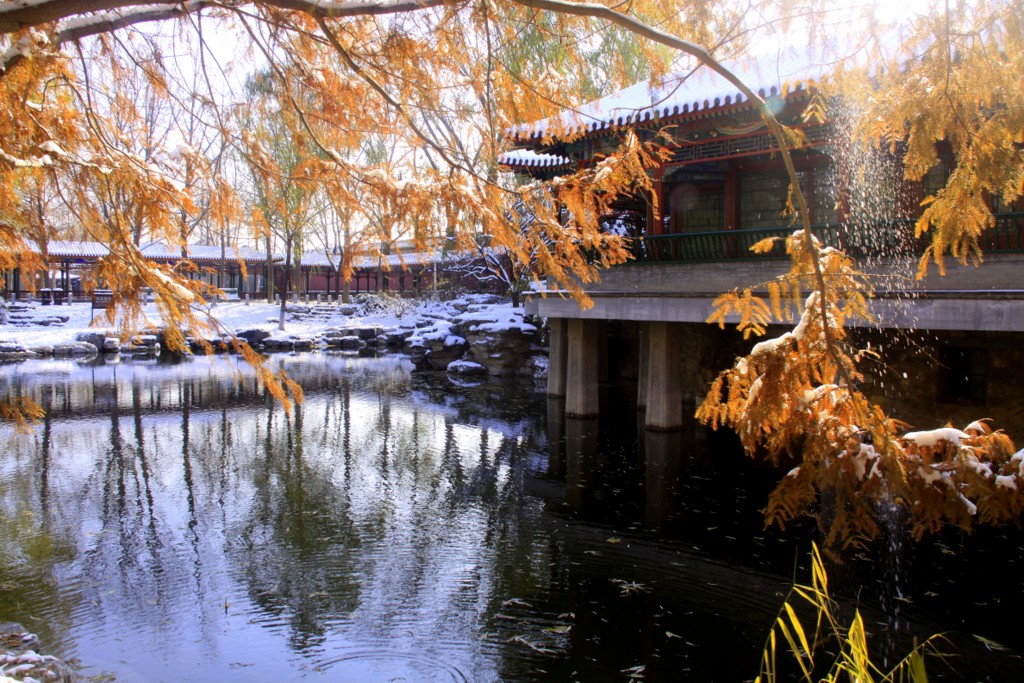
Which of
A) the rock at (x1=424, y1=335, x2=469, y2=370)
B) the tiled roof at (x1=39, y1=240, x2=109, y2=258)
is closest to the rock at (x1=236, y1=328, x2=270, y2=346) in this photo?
the tiled roof at (x1=39, y1=240, x2=109, y2=258)

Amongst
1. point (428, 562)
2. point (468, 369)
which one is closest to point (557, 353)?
point (468, 369)

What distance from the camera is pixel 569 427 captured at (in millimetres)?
12359

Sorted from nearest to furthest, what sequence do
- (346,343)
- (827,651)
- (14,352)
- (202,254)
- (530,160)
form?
1. (827,651)
2. (530,160)
3. (14,352)
4. (346,343)
5. (202,254)

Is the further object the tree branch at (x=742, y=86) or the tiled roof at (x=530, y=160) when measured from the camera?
the tiled roof at (x=530, y=160)

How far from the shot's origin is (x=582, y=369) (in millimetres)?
12852

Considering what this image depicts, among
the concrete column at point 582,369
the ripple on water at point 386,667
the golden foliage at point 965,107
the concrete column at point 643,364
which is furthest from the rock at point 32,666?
the concrete column at point 643,364

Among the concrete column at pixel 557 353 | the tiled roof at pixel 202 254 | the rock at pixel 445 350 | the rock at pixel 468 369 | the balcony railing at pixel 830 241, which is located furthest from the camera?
the tiled roof at pixel 202 254

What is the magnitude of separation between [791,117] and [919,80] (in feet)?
20.6

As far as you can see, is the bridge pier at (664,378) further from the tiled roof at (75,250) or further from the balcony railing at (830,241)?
the tiled roof at (75,250)

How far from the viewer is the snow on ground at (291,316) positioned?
25.0m

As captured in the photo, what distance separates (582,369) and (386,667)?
8.59 metres

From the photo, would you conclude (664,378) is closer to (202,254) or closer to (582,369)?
(582,369)

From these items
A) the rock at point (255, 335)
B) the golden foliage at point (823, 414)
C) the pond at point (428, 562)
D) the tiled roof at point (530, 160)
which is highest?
the tiled roof at point (530, 160)

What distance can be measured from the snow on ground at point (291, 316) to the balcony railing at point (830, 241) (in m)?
11.0
